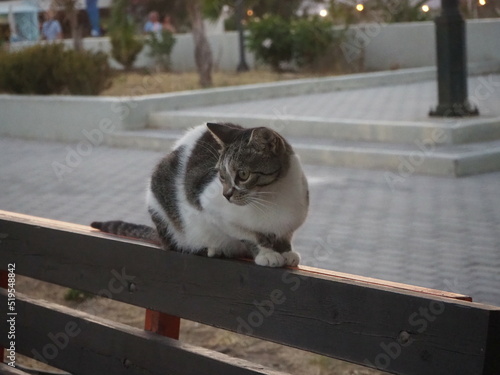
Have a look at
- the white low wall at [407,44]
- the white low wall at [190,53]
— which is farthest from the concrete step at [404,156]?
the white low wall at [190,53]

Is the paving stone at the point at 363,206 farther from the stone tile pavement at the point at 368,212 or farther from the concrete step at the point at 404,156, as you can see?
the concrete step at the point at 404,156

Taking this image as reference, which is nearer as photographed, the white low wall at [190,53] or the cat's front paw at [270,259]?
the cat's front paw at [270,259]

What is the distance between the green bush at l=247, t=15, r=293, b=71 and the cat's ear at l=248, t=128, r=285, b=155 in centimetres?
1703

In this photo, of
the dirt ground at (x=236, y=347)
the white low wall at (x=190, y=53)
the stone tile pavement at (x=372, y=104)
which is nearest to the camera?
the dirt ground at (x=236, y=347)

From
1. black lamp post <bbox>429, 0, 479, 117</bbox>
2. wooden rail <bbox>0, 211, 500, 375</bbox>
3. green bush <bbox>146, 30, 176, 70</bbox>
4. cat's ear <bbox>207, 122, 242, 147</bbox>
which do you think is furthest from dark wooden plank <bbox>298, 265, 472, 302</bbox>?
green bush <bbox>146, 30, 176, 70</bbox>

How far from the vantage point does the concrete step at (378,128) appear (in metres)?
9.62

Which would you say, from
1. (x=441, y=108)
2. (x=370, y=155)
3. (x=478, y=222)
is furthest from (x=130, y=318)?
(x=441, y=108)

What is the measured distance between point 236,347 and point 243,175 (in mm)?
2164

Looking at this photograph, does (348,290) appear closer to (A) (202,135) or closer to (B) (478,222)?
(A) (202,135)

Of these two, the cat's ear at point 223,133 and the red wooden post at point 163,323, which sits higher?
the cat's ear at point 223,133

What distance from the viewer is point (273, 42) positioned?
20.1 meters

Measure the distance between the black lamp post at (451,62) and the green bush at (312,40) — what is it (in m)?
9.05

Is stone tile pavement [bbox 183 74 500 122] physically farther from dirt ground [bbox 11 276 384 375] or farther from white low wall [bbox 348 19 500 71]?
dirt ground [bbox 11 276 384 375]

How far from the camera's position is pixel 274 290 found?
254 centimetres
